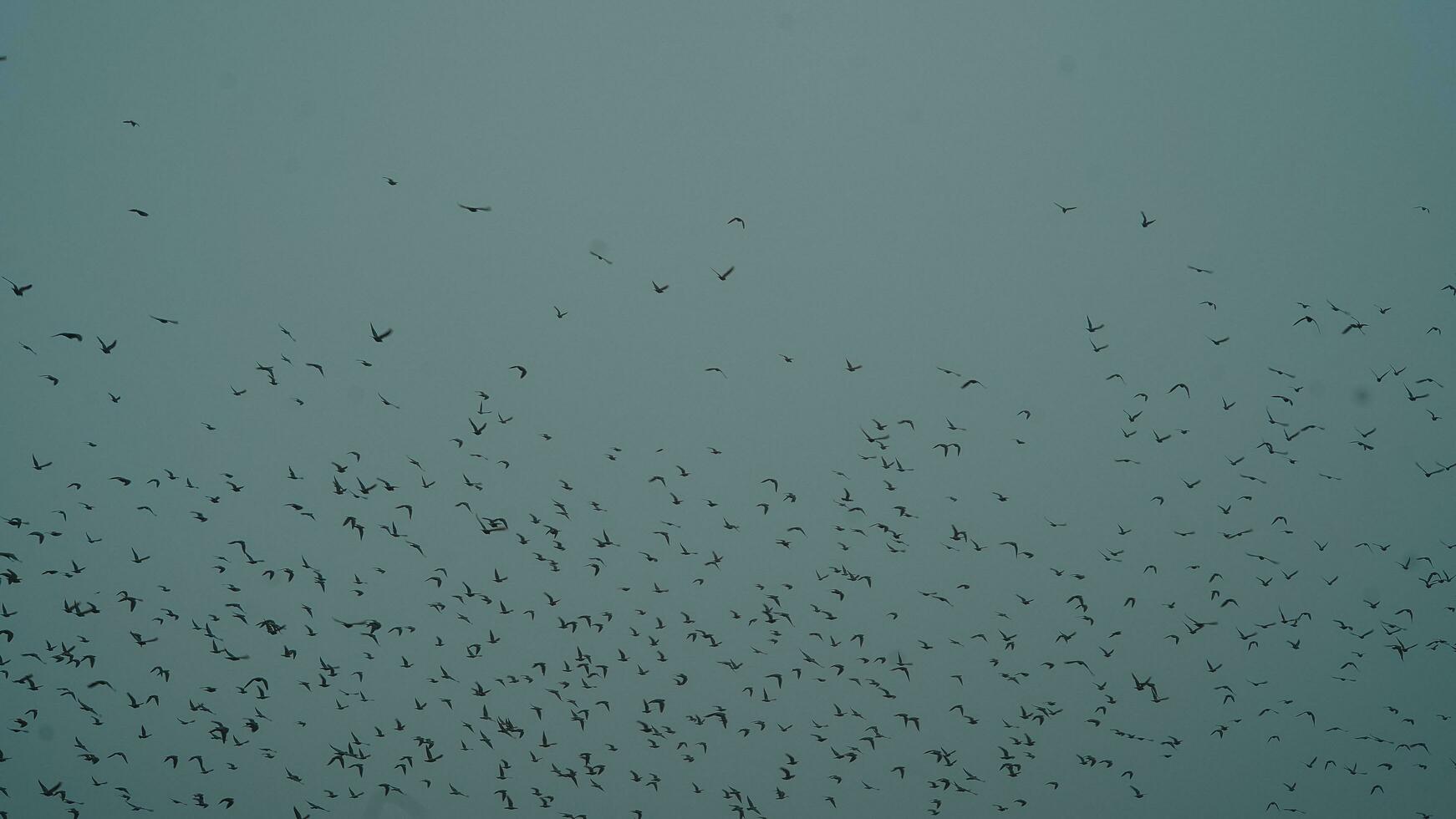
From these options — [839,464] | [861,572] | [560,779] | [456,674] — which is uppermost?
[839,464]

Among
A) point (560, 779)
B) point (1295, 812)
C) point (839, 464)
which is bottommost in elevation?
point (560, 779)

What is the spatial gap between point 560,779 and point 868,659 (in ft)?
26.1

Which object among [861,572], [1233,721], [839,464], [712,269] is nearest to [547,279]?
[712,269]

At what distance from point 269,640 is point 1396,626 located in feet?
87.7

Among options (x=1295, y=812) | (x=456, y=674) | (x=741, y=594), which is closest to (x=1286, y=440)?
(x=1295, y=812)

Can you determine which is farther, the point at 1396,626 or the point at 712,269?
the point at 712,269

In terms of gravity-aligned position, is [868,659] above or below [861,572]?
below

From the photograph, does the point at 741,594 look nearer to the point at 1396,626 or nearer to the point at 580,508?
the point at 580,508

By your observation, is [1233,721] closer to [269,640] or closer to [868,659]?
[868,659]

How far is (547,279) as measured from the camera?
22.0m

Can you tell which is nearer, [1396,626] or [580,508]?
[1396,626]

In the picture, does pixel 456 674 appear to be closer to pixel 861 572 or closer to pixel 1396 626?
pixel 861 572

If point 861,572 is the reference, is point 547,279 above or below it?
above

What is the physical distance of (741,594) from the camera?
21.4 metres
